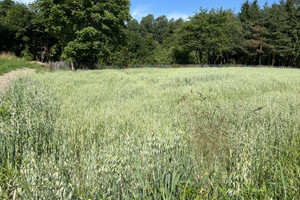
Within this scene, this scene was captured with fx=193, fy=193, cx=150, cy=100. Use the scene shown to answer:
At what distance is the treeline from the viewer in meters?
24.0

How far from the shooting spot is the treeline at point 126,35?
24031mm

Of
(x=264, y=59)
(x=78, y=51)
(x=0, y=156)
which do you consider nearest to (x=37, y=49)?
(x=78, y=51)

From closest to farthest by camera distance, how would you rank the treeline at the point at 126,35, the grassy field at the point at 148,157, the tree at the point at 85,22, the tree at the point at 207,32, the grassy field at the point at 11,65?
the grassy field at the point at 148,157, the grassy field at the point at 11,65, the tree at the point at 85,22, the treeline at the point at 126,35, the tree at the point at 207,32

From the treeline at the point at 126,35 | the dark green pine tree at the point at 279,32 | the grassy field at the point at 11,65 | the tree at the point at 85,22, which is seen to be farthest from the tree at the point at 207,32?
the grassy field at the point at 11,65

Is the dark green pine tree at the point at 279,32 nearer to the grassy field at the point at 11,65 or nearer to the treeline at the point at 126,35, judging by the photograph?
the treeline at the point at 126,35

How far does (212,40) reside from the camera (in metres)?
46.0

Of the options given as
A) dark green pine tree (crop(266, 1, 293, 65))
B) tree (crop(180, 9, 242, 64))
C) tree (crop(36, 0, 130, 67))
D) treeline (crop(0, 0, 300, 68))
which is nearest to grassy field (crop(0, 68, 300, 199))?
tree (crop(36, 0, 130, 67))

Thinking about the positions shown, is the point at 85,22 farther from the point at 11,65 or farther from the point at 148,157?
the point at 148,157

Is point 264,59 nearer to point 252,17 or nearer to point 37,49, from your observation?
point 252,17

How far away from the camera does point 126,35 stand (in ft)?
101

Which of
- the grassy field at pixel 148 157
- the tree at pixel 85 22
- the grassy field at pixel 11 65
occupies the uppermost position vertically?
the tree at pixel 85 22

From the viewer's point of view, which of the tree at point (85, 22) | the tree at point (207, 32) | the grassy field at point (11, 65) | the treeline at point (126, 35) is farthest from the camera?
the tree at point (207, 32)

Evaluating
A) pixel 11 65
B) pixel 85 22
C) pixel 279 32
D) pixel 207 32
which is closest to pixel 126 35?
pixel 85 22

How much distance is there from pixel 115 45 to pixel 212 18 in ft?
109
